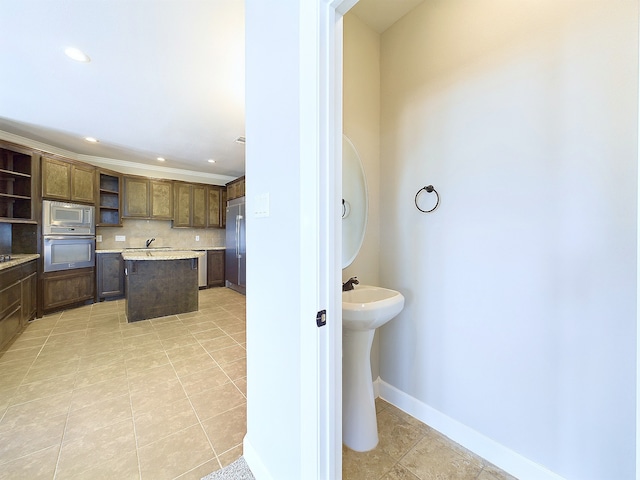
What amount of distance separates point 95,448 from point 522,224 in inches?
101

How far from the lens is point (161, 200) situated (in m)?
5.01

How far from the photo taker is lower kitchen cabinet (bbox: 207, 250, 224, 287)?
5402 millimetres

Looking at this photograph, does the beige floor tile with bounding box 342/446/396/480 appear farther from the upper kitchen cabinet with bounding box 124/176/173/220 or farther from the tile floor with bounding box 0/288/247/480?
the upper kitchen cabinet with bounding box 124/176/173/220

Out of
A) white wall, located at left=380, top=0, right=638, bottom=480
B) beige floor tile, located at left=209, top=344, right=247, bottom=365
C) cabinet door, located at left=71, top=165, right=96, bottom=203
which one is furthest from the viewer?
cabinet door, located at left=71, top=165, right=96, bottom=203

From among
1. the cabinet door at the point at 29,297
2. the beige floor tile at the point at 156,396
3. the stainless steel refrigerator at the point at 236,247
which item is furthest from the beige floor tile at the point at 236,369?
the cabinet door at the point at 29,297

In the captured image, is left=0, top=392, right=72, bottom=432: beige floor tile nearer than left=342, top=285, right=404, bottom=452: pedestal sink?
No

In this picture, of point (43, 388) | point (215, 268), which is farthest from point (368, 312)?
point (215, 268)

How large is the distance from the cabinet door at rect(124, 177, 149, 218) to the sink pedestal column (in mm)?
5083

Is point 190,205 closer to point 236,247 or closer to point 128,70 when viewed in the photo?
point 236,247

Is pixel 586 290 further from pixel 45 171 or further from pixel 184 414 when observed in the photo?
pixel 45 171

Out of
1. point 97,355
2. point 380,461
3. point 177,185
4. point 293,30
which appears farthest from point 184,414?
point 177,185

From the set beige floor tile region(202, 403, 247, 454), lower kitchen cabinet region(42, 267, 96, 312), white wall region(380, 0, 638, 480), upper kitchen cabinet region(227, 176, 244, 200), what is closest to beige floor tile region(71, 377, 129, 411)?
beige floor tile region(202, 403, 247, 454)

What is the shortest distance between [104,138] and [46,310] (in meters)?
2.58

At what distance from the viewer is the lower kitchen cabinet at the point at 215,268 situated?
5.40 meters
